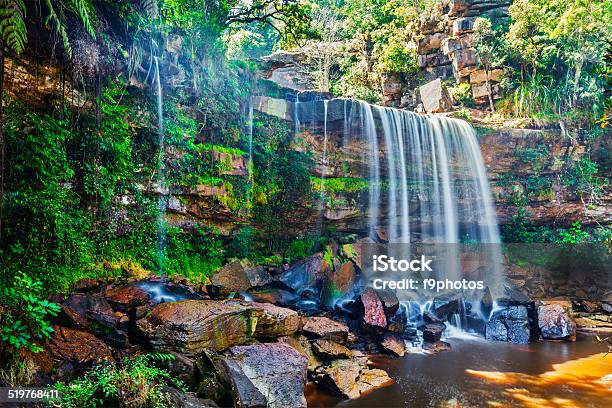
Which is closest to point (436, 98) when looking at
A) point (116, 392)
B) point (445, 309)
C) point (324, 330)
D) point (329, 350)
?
point (445, 309)

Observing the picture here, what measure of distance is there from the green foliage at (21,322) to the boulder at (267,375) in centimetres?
242

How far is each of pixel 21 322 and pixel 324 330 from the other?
5.08 meters

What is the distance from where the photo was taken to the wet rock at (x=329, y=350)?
6.98m

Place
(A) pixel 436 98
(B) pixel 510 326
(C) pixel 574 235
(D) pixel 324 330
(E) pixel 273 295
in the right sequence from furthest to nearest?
(A) pixel 436 98 → (C) pixel 574 235 → (B) pixel 510 326 → (E) pixel 273 295 → (D) pixel 324 330

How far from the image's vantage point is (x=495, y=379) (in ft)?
22.2

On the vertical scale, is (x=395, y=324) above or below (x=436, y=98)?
below

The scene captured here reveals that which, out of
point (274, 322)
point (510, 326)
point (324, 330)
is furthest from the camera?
point (510, 326)

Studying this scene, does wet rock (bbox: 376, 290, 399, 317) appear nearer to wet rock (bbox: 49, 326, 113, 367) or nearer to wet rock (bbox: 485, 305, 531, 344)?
wet rock (bbox: 485, 305, 531, 344)

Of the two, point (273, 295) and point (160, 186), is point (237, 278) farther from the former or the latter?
point (160, 186)

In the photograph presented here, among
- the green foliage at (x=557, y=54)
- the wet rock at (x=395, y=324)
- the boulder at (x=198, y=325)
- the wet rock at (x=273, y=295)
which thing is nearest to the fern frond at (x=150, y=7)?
the boulder at (x=198, y=325)

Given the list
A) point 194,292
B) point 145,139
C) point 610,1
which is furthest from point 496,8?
point 194,292

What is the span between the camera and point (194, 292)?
8312mm

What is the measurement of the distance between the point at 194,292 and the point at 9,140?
14.8ft

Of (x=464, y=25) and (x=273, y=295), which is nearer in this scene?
(x=273, y=295)
